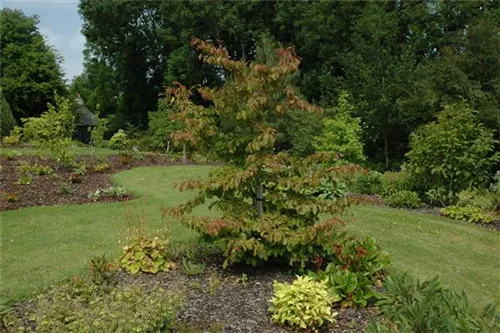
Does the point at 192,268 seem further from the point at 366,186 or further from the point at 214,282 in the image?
the point at 366,186

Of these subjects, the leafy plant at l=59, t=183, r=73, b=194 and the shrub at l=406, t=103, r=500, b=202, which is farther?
the leafy plant at l=59, t=183, r=73, b=194

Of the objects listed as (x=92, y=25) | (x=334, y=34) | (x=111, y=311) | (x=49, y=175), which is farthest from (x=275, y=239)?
(x=92, y=25)

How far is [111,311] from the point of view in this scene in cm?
368

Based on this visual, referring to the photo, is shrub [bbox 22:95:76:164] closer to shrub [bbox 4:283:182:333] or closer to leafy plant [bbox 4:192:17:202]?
leafy plant [bbox 4:192:17:202]

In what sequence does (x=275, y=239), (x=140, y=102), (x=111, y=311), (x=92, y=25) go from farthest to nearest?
(x=140, y=102)
(x=92, y=25)
(x=275, y=239)
(x=111, y=311)

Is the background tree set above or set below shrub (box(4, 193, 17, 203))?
above

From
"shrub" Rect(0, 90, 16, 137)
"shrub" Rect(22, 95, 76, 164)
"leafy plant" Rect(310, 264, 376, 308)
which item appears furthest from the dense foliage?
"leafy plant" Rect(310, 264, 376, 308)

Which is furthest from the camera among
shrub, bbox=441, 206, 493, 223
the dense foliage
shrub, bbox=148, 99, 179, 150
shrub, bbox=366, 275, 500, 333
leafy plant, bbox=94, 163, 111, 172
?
shrub, bbox=148, 99, 179, 150

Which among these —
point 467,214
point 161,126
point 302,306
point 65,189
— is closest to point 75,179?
point 65,189

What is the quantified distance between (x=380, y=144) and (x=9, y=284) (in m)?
19.7

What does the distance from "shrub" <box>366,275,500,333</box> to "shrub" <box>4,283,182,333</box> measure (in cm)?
163

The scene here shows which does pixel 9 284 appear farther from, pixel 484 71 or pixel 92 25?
pixel 92 25

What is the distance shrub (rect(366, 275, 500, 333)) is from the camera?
3703 millimetres

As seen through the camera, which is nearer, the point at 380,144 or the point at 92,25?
the point at 380,144
